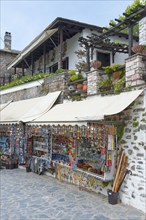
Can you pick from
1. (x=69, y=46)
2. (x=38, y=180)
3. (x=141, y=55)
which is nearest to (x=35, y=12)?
(x=69, y=46)

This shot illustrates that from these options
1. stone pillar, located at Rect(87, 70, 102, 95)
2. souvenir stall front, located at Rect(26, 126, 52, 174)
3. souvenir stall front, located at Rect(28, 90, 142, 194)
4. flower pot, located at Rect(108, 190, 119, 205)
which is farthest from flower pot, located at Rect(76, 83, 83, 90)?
flower pot, located at Rect(108, 190, 119, 205)

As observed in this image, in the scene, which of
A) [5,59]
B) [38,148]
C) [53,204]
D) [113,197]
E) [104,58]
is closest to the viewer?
[113,197]

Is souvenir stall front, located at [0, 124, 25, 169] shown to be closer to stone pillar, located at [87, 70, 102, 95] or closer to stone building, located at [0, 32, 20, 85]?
stone pillar, located at [87, 70, 102, 95]

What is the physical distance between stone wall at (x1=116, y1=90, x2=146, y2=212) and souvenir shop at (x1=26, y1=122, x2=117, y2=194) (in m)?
0.52

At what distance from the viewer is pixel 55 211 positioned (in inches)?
271

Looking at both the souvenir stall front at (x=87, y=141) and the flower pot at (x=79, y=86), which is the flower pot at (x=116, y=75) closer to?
the souvenir stall front at (x=87, y=141)

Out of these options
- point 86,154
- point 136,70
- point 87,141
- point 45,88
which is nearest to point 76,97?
point 87,141

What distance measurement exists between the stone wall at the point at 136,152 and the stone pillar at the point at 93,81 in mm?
2009

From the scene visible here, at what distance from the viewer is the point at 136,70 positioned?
702 centimetres

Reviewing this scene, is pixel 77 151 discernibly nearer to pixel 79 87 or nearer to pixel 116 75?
pixel 79 87

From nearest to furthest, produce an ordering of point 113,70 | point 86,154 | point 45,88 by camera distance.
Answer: point 113,70 → point 86,154 → point 45,88

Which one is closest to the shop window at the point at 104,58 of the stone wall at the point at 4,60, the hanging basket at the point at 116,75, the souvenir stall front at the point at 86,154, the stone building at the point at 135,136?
the souvenir stall front at the point at 86,154

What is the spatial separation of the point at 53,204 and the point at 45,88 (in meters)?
7.04

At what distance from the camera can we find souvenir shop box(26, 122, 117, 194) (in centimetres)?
746
